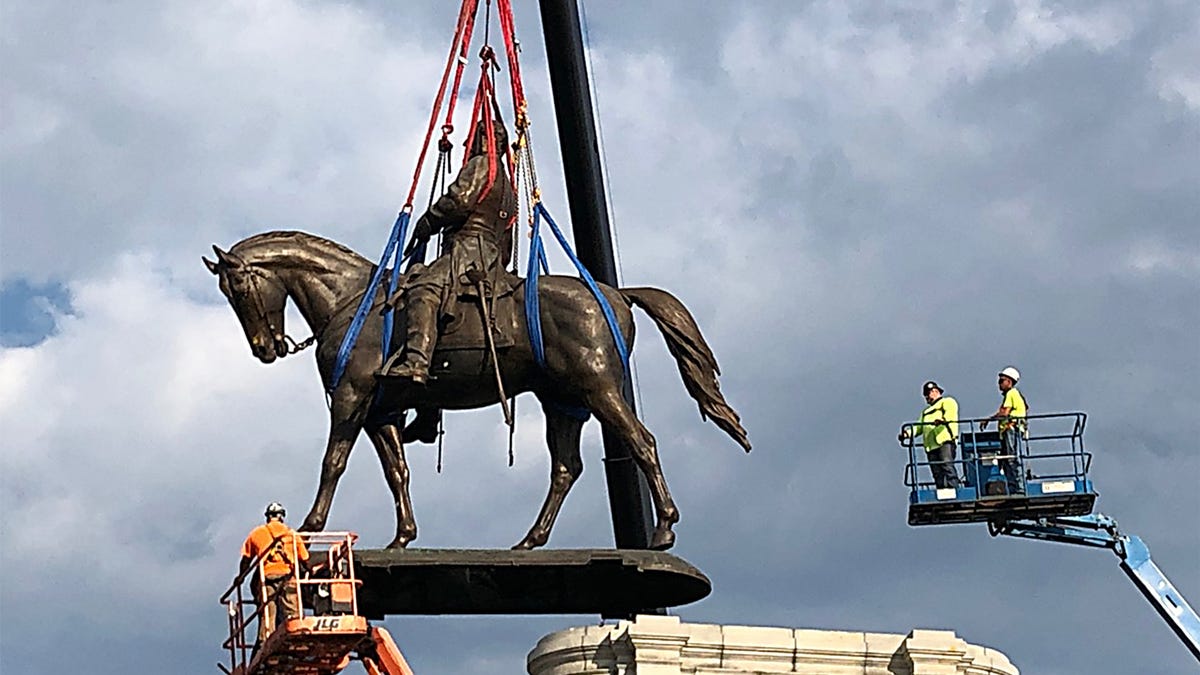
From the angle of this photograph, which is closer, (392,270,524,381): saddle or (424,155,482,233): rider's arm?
(392,270,524,381): saddle

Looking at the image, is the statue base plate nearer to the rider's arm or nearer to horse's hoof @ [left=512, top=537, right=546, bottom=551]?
horse's hoof @ [left=512, top=537, right=546, bottom=551]

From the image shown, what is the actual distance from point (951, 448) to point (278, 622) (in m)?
10.8

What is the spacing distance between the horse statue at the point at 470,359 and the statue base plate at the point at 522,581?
403 millimetres

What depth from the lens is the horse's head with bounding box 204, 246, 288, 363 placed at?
883 inches

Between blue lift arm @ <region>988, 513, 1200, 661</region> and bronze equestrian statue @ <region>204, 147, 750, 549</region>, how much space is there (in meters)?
11.0

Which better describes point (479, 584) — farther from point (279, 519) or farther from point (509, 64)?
point (509, 64)

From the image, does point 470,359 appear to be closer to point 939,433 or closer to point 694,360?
point 694,360

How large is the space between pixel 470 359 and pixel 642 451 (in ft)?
6.06

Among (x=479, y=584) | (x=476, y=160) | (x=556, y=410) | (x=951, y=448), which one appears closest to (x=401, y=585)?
(x=479, y=584)

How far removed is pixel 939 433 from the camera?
93.3 ft

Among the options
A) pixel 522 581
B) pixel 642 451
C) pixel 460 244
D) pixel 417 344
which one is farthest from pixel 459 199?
pixel 522 581

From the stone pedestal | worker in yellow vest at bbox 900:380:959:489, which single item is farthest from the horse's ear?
worker in yellow vest at bbox 900:380:959:489

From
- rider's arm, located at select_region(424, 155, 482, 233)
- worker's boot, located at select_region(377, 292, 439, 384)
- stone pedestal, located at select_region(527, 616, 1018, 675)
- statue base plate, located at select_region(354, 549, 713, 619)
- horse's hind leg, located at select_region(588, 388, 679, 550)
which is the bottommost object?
stone pedestal, located at select_region(527, 616, 1018, 675)

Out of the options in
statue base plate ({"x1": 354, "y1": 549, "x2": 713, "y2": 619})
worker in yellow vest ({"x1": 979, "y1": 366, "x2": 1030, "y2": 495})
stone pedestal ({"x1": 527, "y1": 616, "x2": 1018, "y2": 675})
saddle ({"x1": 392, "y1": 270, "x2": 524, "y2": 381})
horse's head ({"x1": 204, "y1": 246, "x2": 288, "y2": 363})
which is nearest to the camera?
stone pedestal ({"x1": 527, "y1": 616, "x2": 1018, "y2": 675})
